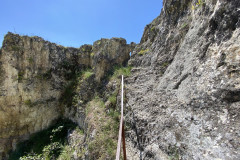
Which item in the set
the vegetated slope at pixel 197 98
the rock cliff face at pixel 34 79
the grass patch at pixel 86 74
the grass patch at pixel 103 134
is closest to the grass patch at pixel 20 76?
the rock cliff face at pixel 34 79

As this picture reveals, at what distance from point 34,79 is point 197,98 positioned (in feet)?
31.0

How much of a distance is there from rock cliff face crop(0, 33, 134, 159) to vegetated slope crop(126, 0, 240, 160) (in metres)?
4.28

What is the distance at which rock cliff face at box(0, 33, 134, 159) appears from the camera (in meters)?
7.80

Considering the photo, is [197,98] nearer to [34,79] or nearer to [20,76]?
[34,79]

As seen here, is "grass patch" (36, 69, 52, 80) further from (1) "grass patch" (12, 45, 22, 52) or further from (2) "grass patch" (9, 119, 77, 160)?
(2) "grass patch" (9, 119, 77, 160)

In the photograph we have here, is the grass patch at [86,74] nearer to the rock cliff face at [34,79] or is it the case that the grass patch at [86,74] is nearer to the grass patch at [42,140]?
the rock cliff face at [34,79]

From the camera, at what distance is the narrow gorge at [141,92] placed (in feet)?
7.15

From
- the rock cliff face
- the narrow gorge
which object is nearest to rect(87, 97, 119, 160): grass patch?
the narrow gorge

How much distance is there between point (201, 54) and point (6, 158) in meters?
11.8

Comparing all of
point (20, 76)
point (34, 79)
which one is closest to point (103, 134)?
point (34, 79)

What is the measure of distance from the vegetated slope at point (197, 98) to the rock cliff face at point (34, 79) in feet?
14.0

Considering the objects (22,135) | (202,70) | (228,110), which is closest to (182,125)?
(228,110)

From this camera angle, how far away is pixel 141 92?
→ 4.63 meters

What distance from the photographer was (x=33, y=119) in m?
8.30
